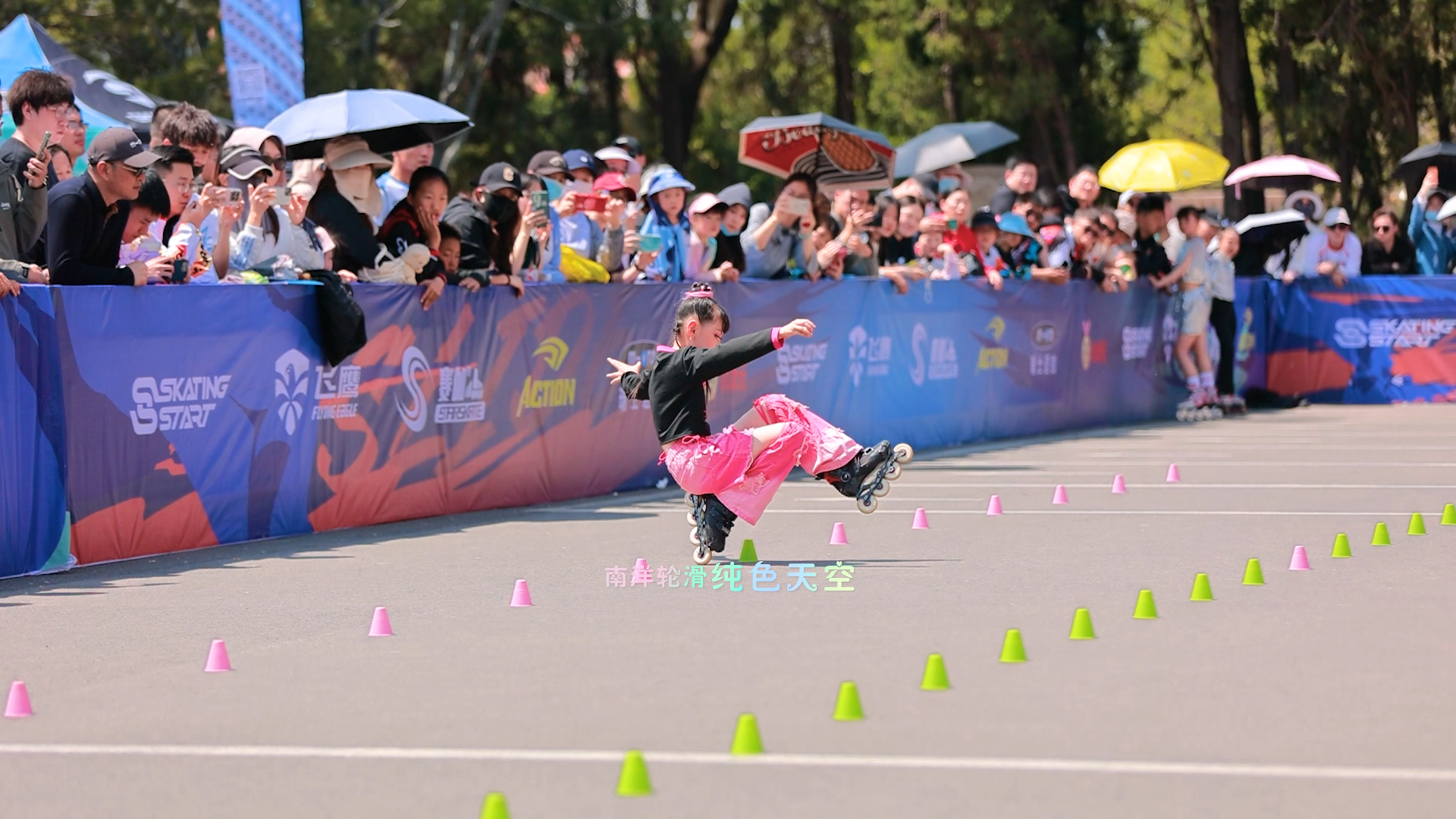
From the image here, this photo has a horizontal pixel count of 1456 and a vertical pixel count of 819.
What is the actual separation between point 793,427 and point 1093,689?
12.6 ft

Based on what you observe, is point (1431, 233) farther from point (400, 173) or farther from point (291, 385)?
point (291, 385)

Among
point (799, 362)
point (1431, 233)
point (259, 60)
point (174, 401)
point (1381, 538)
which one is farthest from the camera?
point (1431, 233)

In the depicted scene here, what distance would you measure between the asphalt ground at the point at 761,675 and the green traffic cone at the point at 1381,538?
0.08m

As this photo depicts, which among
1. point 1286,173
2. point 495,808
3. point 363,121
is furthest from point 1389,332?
point 495,808

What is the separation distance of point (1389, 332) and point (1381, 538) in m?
13.8

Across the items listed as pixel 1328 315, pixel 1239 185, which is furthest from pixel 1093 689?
pixel 1239 185

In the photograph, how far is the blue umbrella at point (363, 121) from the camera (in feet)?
42.2

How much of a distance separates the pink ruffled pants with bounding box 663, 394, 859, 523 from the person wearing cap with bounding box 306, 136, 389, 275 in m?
3.24

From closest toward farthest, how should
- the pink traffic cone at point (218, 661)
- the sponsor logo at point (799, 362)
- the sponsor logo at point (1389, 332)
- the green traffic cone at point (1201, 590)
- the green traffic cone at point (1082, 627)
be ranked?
the pink traffic cone at point (218, 661), the green traffic cone at point (1082, 627), the green traffic cone at point (1201, 590), the sponsor logo at point (799, 362), the sponsor logo at point (1389, 332)

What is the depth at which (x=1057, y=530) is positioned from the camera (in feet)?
38.8

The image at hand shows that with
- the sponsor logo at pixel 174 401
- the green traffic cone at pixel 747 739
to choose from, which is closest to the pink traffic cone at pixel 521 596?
the sponsor logo at pixel 174 401

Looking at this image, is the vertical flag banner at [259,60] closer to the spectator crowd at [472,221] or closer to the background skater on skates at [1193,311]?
the spectator crowd at [472,221]

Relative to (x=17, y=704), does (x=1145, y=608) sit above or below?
below

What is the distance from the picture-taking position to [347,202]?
12766 millimetres
